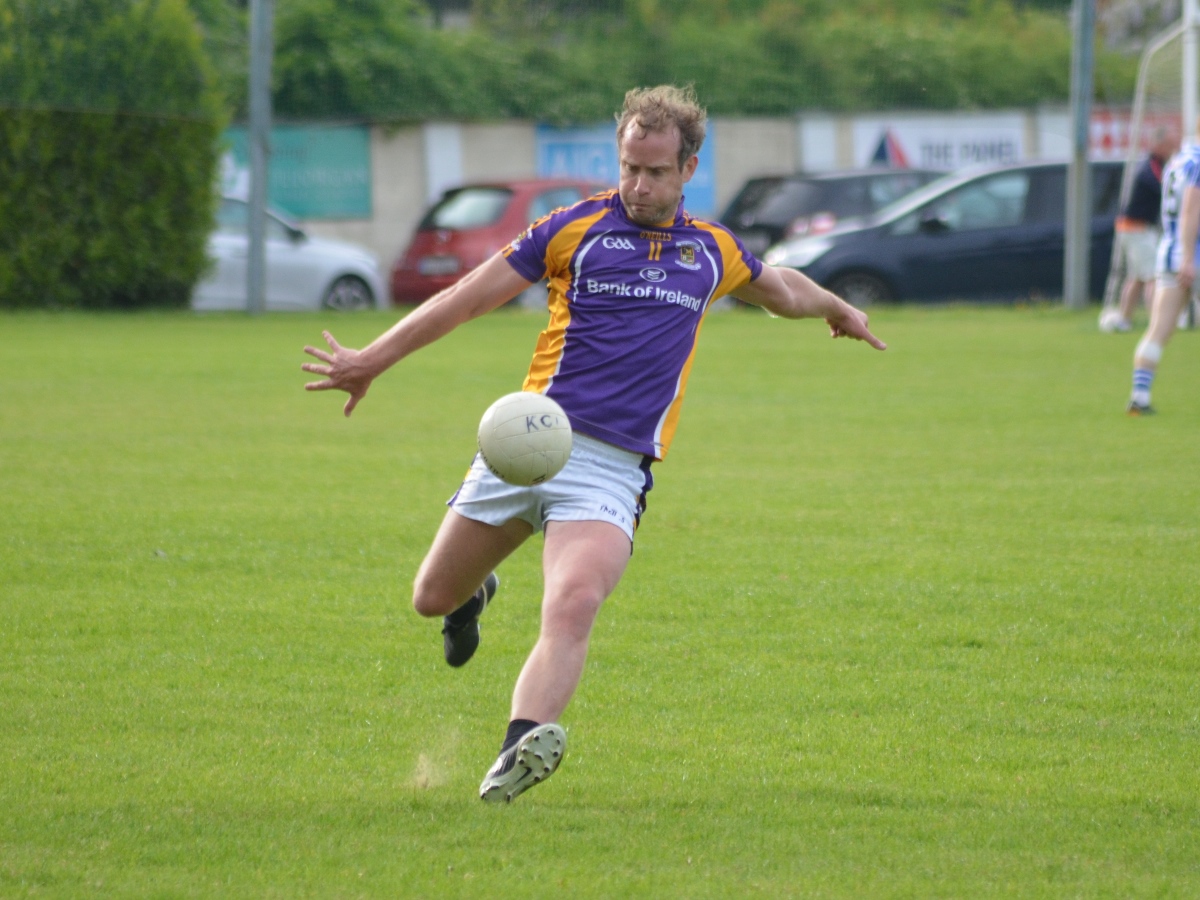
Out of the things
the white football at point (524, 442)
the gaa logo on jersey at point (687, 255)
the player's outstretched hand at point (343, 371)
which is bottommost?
the white football at point (524, 442)

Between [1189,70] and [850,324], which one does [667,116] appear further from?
[1189,70]

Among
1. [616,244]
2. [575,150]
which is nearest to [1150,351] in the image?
[616,244]

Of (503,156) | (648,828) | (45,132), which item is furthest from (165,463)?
(503,156)

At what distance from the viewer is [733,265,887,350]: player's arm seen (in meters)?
5.19

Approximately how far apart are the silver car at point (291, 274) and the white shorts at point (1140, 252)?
10285 mm

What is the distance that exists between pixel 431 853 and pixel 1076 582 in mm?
4027

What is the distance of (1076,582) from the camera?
712 cm

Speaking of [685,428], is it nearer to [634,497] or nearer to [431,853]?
[634,497]

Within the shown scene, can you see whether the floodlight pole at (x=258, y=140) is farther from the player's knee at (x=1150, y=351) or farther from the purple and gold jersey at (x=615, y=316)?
the purple and gold jersey at (x=615, y=316)

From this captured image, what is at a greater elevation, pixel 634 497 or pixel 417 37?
pixel 417 37

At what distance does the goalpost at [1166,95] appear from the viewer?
20.0 meters

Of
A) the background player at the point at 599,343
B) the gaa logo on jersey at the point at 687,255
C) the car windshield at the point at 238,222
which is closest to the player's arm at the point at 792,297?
the background player at the point at 599,343

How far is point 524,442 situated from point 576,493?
0.27 meters

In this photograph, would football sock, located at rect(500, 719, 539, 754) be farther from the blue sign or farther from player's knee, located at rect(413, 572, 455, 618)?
the blue sign
